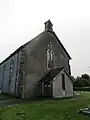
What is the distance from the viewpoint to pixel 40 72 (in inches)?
1106

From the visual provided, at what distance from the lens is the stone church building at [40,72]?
25.9 metres

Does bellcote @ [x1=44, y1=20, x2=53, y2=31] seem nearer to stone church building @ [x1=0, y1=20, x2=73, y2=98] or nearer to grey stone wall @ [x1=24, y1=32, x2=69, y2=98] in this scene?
stone church building @ [x1=0, y1=20, x2=73, y2=98]

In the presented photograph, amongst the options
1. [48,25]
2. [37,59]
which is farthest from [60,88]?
[48,25]

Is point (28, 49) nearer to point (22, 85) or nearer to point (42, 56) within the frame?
point (42, 56)

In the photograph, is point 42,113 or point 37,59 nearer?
point 42,113

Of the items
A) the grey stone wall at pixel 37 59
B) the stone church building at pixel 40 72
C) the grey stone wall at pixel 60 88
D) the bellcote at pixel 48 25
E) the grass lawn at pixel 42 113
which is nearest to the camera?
the grass lawn at pixel 42 113

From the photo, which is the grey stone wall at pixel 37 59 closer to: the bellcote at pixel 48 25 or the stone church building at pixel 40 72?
the stone church building at pixel 40 72

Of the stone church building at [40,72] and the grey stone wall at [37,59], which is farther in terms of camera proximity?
the grey stone wall at [37,59]

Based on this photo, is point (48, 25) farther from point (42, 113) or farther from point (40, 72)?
point (42, 113)

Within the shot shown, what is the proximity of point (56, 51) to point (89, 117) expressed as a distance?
22303 millimetres

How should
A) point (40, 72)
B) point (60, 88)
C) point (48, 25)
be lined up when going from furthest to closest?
1. point (48, 25)
2. point (40, 72)
3. point (60, 88)

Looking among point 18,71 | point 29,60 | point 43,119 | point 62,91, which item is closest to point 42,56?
point 29,60

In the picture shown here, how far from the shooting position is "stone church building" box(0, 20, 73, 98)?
2592cm

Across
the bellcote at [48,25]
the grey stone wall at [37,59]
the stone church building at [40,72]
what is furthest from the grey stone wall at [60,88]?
the bellcote at [48,25]
